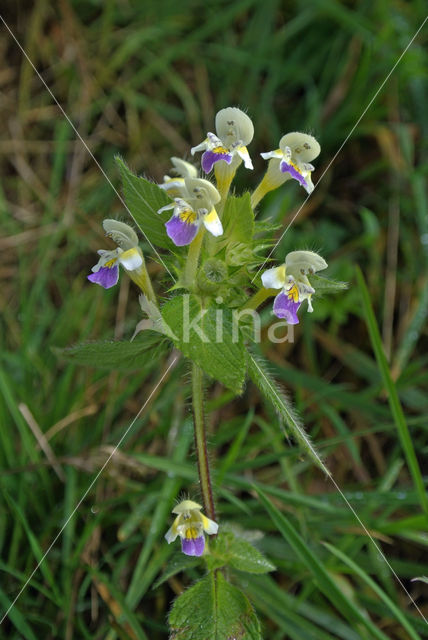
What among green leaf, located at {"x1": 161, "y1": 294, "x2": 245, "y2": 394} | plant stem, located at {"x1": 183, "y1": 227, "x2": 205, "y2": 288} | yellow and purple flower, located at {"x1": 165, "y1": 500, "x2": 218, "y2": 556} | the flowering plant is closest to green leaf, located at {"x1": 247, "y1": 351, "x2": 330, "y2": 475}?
the flowering plant

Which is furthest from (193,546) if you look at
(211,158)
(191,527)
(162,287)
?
(162,287)

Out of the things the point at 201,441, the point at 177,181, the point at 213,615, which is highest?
the point at 177,181

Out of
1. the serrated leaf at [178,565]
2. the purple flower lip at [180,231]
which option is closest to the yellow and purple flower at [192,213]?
the purple flower lip at [180,231]

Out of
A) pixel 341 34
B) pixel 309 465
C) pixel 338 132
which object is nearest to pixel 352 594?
pixel 309 465

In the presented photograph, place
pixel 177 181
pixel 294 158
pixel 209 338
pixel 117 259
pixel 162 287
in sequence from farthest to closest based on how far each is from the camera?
pixel 162 287 < pixel 294 158 < pixel 117 259 < pixel 177 181 < pixel 209 338

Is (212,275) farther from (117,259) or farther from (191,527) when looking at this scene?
(191,527)

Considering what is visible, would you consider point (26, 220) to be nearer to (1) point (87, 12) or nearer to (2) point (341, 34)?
(1) point (87, 12)

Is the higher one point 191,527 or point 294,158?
point 294,158
